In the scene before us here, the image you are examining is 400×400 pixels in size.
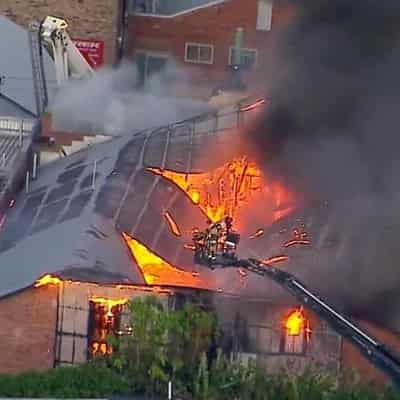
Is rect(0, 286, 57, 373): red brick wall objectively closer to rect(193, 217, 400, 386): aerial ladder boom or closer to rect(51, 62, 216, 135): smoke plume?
rect(193, 217, 400, 386): aerial ladder boom

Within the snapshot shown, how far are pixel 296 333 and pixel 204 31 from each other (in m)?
18.9

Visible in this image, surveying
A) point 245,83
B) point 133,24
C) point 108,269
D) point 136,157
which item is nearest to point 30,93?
point 133,24

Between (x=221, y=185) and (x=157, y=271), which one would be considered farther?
(x=221, y=185)

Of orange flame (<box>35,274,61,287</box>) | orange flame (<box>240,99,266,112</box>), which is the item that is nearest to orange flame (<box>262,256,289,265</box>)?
orange flame (<box>35,274,61,287</box>)

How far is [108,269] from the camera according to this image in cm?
1958

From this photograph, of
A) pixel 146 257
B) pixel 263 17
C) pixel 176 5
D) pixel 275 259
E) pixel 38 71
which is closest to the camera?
pixel 275 259

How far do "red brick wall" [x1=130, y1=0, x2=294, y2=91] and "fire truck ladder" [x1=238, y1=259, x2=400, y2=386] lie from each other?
1933cm

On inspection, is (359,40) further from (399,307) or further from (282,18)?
(282,18)

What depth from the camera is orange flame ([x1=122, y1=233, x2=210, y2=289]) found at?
1959cm

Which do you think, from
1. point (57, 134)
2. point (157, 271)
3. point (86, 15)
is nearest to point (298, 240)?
point (157, 271)

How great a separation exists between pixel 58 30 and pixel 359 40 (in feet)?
36.9

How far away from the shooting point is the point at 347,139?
2030cm

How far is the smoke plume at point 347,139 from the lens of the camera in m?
18.8

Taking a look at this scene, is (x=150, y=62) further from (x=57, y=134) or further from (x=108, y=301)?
(x=108, y=301)
